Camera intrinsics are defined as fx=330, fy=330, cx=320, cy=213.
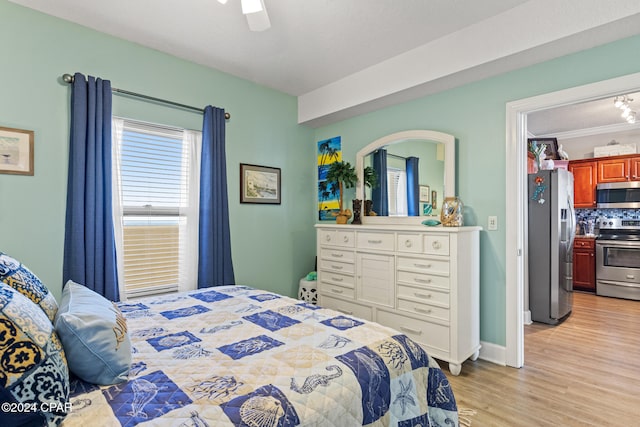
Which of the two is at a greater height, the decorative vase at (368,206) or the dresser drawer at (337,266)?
the decorative vase at (368,206)

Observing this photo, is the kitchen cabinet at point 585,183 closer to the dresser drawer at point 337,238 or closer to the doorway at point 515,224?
the doorway at point 515,224

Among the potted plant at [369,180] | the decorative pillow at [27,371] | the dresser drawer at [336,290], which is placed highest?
the potted plant at [369,180]

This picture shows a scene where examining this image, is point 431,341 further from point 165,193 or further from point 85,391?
point 165,193

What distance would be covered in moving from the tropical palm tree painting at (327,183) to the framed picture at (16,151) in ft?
8.64

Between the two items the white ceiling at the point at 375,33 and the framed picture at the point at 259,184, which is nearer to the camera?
the white ceiling at the point at 375,33

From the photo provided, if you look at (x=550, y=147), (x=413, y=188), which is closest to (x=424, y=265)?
(x=413, y=188)

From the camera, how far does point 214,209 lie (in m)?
3.06

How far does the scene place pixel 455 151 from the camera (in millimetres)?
2918

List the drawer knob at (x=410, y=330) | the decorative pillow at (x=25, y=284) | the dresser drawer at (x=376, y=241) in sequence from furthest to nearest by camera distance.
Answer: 1. the dresser drawer at (x=376, y=241)
2. the drawer knob at (x=410, y=330)
3. the decorative pillow at (x=25, y=284)

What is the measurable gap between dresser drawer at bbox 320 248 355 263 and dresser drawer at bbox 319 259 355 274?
3 centimetres

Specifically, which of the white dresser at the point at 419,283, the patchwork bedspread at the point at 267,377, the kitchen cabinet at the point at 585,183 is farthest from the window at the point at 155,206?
the kitchen cabinet at the point at 585,183

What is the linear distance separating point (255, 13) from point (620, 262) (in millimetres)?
5906

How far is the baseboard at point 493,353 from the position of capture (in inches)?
104

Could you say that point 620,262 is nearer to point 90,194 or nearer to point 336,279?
point 336,279
